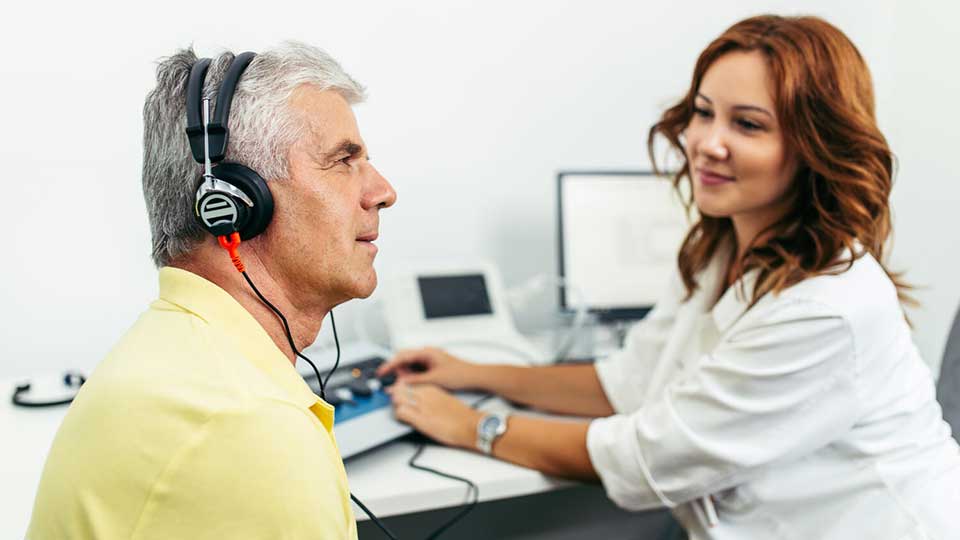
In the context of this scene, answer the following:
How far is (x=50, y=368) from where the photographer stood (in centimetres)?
138

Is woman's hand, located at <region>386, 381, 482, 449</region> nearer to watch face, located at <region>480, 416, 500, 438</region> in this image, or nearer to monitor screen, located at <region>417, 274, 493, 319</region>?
watch face, located at <region>480, 416, 500, 438</region>

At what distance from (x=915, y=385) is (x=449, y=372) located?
0.75m

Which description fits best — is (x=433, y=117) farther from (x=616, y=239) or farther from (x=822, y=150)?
(x=822, y=150)

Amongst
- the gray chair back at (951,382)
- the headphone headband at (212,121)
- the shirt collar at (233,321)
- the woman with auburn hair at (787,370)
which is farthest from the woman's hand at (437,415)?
the gray chair back at (951,382)

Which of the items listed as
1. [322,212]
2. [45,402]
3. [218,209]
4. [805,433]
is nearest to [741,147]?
[805,433]

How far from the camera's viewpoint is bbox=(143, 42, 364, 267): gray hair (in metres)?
0.68

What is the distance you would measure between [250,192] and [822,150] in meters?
0.80

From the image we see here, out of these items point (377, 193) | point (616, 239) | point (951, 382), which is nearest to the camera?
point (377, 193)

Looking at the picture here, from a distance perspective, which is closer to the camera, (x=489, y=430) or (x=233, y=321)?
(x=233, y=321)

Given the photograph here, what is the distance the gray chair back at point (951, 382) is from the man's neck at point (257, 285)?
111cm

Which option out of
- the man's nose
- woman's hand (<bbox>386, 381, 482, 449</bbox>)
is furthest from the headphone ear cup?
woman's hand (<bbox>386, 381, 482, 449</bbox>)

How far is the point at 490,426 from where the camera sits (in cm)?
117

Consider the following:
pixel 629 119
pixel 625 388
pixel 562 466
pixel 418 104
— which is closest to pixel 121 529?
pixel 562 466

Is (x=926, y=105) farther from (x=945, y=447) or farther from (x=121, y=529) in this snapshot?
(x=121, y=529)
